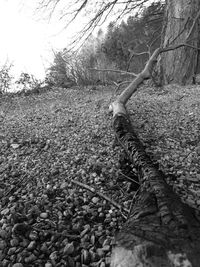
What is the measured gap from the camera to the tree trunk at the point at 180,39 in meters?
3.70

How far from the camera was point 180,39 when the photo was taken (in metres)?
3.85

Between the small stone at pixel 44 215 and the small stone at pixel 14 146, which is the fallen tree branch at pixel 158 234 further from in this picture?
the small stone at pixel 14 146

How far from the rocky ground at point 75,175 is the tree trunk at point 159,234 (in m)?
0.22

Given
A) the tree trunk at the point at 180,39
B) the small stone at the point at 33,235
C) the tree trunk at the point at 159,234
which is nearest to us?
the tree trunk at the point at 159,234

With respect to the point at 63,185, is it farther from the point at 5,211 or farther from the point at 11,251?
the point at 11,251

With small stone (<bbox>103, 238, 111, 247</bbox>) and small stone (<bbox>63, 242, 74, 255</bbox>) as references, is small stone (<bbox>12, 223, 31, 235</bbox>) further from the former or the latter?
small stone (<bbox>103, 238, 111, 247</bbox>)

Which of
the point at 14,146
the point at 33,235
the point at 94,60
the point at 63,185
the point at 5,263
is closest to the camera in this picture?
the point at 5,263

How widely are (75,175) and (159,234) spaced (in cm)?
81

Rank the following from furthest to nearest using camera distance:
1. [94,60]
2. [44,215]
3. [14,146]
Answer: [94,60] → [14,146] → [44,215]

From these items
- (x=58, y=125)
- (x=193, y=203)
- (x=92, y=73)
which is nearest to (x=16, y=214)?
(x=193, y=203)

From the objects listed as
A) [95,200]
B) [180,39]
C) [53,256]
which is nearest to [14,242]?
[53,256]

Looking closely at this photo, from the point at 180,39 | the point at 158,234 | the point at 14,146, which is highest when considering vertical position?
the point at 180,39

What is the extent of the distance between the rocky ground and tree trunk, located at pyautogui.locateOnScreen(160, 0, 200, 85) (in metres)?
1.34

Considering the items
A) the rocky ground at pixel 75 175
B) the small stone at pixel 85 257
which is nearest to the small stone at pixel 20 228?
the rocky ground at pixel 75 175
